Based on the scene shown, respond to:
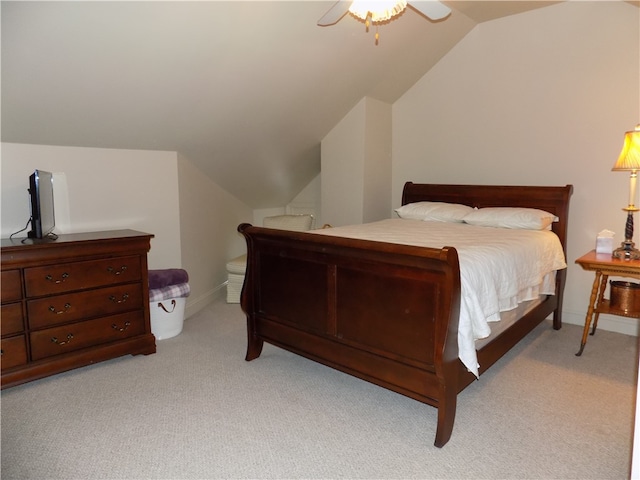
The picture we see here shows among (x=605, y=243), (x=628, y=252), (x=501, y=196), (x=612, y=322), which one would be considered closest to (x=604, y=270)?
(x=628, y=252)

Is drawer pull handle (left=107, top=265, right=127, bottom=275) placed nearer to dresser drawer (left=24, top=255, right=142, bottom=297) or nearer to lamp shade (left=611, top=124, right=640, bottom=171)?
dresser drawer (left=24, top=255, right=142, bottom=297)

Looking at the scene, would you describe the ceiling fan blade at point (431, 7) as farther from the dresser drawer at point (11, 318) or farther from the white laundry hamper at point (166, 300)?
the dresser drawer at point (11, 318)

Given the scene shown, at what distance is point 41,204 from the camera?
266 cm

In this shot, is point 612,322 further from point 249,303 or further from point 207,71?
point 207,71

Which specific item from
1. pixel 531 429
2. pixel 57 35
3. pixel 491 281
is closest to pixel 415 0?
pixel 491 281

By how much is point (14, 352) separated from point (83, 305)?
426mm

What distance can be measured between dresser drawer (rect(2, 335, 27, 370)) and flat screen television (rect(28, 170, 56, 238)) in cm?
63

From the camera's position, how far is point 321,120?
413 cm

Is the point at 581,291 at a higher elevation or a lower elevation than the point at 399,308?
lower

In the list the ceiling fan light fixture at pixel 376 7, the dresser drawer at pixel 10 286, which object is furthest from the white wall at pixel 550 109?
the dresser drawer at pixel 10 286

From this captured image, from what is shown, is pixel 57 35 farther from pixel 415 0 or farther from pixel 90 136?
pixel 415 0

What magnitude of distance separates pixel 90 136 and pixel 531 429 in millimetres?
3189

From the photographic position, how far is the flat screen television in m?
2.61

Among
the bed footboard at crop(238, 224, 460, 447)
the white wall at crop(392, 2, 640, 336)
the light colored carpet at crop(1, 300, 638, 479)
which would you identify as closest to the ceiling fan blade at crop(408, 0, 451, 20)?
the bed footboard at crop(238, 224, 460, 447)
